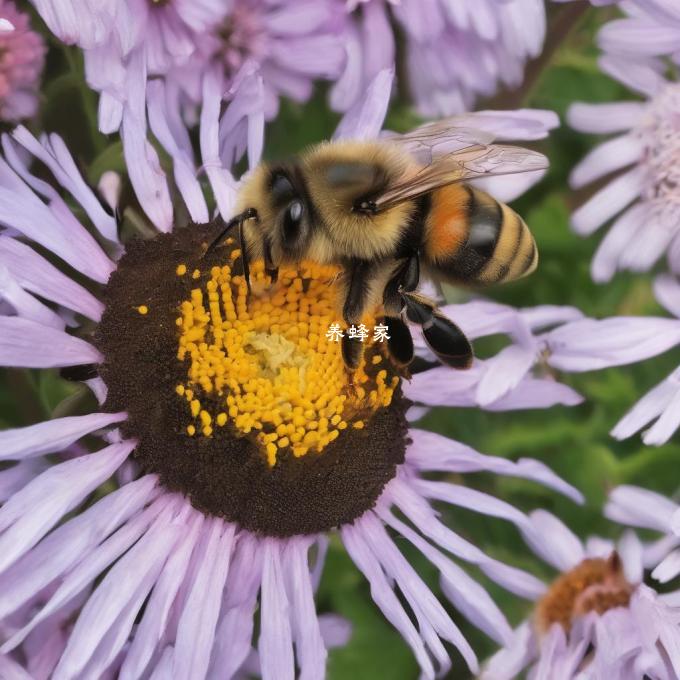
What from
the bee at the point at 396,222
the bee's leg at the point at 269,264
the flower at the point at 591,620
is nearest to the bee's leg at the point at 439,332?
the bee at the point at 396,222

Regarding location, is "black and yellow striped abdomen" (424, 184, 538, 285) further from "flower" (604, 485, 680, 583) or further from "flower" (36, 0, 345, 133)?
"flower" (604, 485, 680, 583)

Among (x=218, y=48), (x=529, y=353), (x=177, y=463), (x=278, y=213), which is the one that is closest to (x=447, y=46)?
(x=218, y=48)

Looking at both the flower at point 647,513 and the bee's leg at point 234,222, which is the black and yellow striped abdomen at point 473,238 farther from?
the flower at point 647,513

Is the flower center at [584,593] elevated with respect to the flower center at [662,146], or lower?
lower

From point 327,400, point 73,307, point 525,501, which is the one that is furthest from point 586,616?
point 73,307

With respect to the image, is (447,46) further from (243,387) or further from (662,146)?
(243,387)

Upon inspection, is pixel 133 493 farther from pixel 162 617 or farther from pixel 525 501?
pixel 525 501

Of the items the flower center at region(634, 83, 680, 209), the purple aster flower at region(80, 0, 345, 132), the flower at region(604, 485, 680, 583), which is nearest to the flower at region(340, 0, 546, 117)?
the purple aster flower at region(80, 0, 345, 132)
